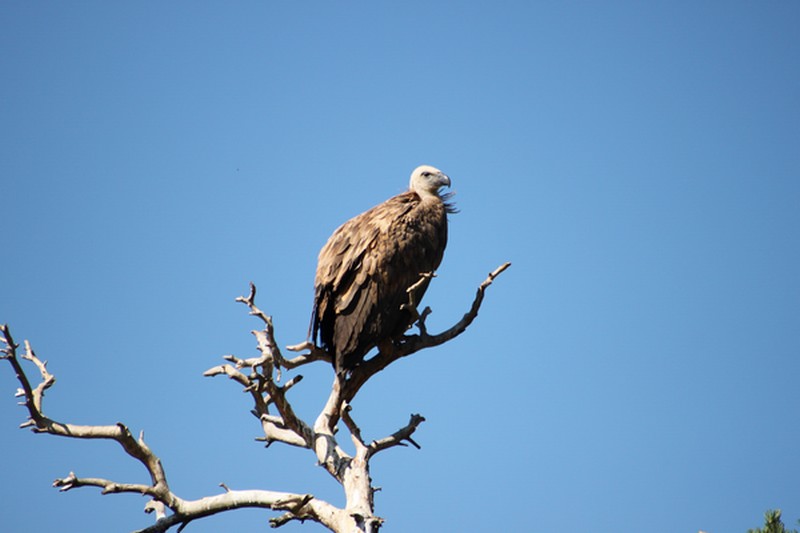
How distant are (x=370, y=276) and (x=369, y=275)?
1 centimetres

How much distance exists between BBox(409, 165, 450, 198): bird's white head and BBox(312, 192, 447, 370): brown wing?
2.30ft

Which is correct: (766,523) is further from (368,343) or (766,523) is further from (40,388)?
(40,388)

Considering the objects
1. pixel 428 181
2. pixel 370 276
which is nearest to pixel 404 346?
pixel 370 276

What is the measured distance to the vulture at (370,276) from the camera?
8.27m

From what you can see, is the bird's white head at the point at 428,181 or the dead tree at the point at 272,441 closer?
the dead tree at the point at 272,441

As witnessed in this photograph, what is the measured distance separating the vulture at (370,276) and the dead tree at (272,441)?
370 mm

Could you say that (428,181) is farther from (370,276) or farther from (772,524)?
(772,524)

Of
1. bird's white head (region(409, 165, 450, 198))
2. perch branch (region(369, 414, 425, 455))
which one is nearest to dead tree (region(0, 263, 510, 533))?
perch branch (region(369, 414, 425, 455))

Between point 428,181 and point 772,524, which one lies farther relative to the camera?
point 428,181

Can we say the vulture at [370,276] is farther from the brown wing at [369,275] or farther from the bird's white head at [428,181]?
the bird's white head at [428,181]

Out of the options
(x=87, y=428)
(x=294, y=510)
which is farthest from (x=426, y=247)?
(x=87, y=428)

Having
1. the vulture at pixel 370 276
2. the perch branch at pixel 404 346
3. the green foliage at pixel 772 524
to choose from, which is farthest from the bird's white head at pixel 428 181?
the green foliage at pixel 772 524

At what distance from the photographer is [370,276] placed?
842cm

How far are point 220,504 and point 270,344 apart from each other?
1.24 m
